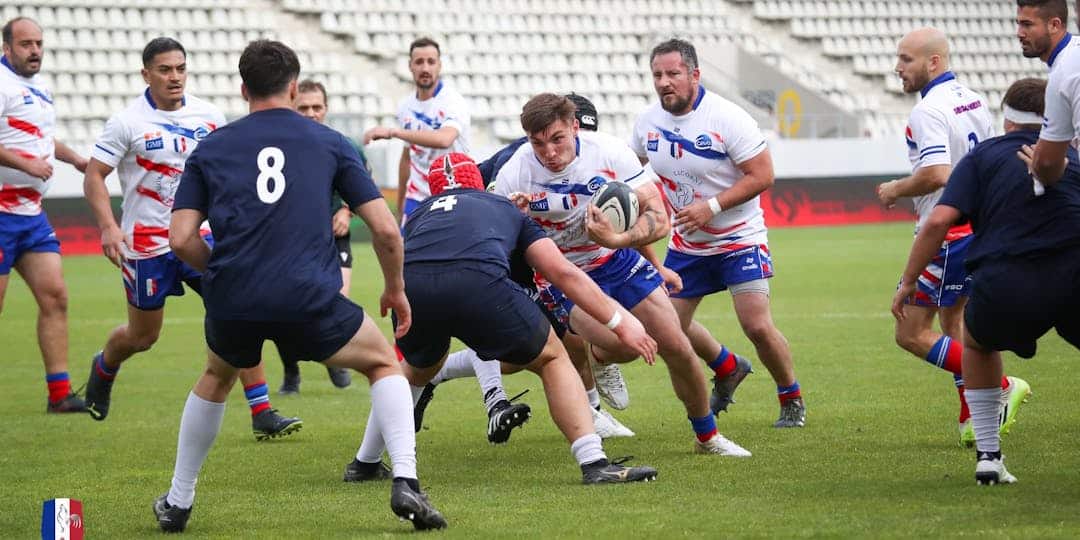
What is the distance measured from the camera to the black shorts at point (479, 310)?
632 centimetres

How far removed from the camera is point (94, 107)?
89.0 ft

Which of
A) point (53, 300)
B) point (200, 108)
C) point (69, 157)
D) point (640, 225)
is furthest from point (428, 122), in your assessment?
point (640, 225)

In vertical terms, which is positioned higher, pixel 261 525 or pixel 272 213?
pixel 272 213

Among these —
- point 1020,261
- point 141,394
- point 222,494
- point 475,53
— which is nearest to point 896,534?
point 1020,261

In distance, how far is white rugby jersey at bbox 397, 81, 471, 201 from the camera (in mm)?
12281

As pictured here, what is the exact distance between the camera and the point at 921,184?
24.8 ft

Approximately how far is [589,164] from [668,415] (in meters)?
2.35

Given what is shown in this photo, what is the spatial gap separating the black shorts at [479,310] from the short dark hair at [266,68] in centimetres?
117

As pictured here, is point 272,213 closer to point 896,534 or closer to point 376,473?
point 376,473

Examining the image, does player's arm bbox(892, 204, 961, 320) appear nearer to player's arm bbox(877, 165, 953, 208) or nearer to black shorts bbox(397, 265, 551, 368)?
player's arm bbox(877, 165, 953, 208)

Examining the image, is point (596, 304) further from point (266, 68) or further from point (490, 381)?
point (490, 381)

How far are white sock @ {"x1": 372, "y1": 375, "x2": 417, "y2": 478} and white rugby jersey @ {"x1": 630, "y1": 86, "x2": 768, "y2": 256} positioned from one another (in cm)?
289

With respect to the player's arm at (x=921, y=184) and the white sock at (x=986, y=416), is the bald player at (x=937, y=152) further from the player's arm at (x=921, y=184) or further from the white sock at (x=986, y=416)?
the white sock at (x=986, y=416)

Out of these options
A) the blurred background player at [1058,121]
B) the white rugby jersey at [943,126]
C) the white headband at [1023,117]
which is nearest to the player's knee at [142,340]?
the white rugby jersey at [943,126]
